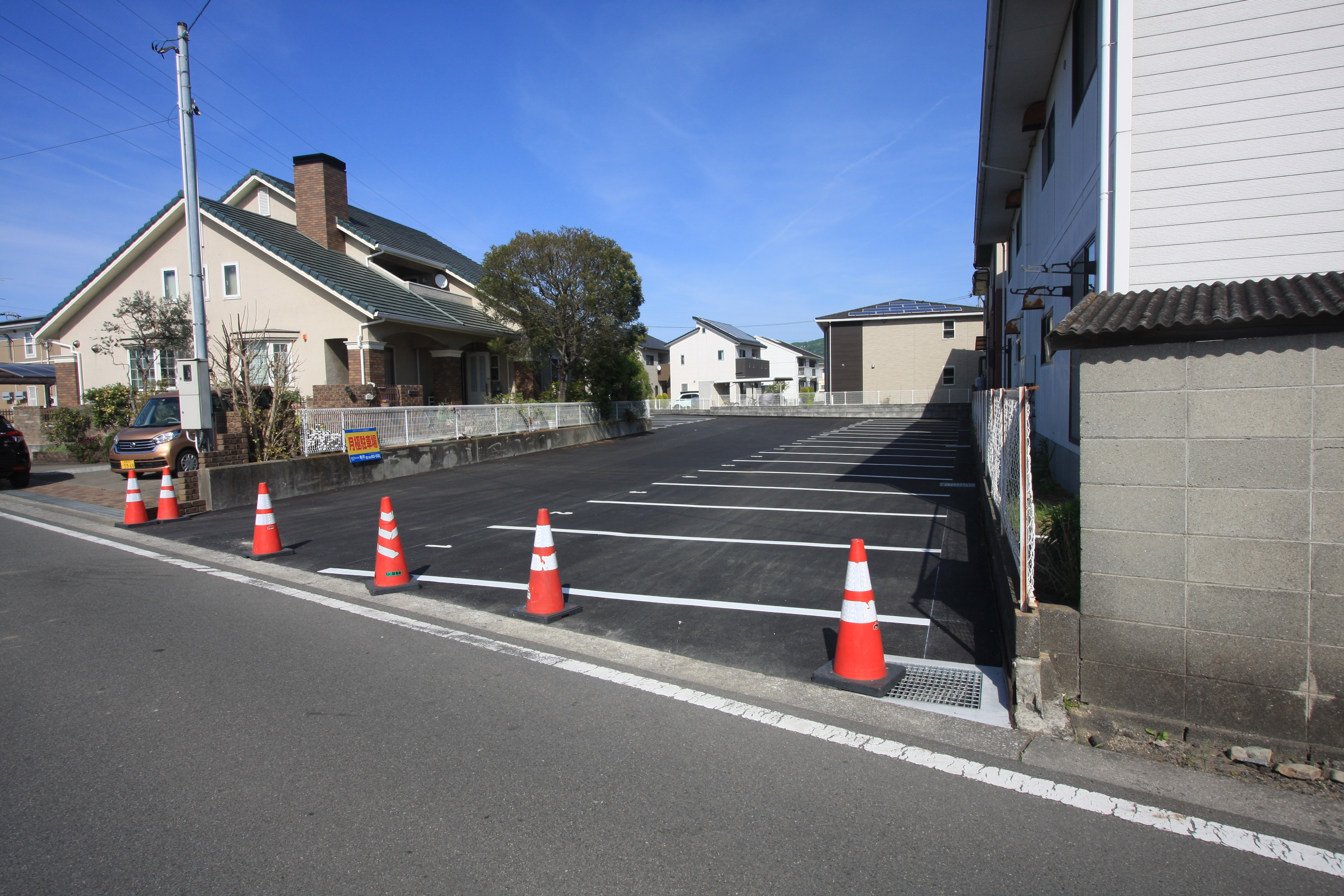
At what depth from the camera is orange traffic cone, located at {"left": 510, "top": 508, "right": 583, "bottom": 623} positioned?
19.5 ft

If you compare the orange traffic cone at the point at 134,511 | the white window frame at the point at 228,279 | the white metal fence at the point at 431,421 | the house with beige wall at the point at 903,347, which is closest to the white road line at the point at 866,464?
the white metal fence at the point at 431,421

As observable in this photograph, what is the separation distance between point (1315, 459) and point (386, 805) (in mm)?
4538

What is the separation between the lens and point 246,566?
8.11 metres

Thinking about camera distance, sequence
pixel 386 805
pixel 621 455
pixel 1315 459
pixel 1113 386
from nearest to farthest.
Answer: pixel 386 805
pixel 1315 459
pixel 1113 386
pixel 621 455

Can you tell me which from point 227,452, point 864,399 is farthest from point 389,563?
point 864,399

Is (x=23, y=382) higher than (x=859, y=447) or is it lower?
higher

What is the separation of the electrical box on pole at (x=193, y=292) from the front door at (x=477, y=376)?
13.0 metres

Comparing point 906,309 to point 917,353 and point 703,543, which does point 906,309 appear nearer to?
point 917,353

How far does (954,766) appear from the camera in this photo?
353 cm

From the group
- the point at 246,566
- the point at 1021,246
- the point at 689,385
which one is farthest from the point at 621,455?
the point at 689,385

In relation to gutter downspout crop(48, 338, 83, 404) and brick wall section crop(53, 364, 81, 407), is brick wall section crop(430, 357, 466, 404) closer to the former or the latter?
gutter downspout crop(48, 338, 83, 404)

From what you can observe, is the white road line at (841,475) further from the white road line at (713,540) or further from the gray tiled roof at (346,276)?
the gray tiled roof at (346,276)

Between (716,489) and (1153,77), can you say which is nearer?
(1153,77)

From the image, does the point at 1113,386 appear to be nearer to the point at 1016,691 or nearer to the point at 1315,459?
the point at 1315,459
